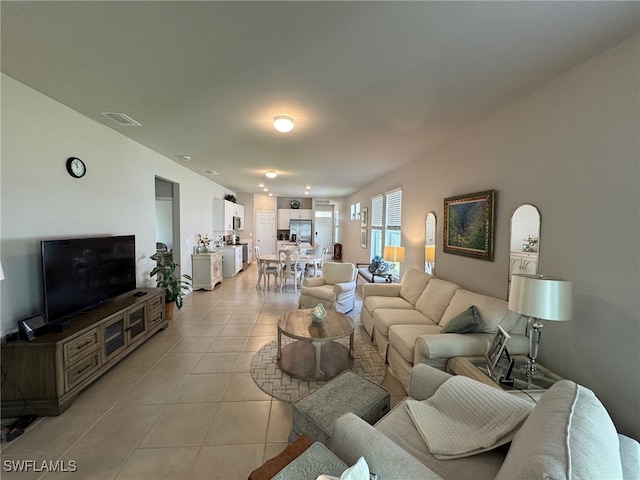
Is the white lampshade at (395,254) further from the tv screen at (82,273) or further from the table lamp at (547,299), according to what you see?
the tv screen at (82,273)

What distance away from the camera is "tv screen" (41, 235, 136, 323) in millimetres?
2238

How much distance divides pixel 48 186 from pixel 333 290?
3662 mm

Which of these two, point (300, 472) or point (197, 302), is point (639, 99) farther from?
point (197, 302)

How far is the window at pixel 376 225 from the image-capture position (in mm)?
6320

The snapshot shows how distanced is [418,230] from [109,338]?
4327mm

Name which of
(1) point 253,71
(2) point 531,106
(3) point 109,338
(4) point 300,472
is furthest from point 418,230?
(3) point 109,338

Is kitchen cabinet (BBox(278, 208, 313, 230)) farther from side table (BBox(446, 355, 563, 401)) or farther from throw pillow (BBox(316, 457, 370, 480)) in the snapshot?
throw pillow (BBox(316, 457, 370, 480))

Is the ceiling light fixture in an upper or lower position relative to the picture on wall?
upper

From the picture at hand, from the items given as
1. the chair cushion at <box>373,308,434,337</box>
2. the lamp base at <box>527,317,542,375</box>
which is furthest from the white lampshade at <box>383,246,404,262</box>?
the lamp base at <box>527,317,542,375</box>

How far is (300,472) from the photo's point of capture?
1.06 metres

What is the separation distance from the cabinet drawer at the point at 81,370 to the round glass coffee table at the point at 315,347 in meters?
1.73

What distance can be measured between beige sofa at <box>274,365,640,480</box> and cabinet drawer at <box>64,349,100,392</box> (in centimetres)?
221

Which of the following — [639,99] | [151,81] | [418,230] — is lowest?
[418,230]

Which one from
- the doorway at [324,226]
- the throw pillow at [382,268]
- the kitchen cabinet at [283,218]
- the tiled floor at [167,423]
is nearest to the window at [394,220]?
the throw pillow at [382,268]
